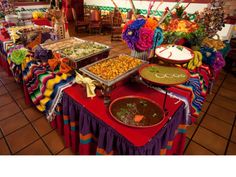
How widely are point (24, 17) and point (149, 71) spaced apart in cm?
297

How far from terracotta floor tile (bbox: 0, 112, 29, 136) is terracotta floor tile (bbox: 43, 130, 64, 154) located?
445 millimetres

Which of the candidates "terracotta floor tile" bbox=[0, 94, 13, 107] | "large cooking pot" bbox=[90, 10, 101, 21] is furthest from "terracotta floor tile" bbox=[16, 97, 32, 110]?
"large cooking pot" bbox=[90, 10, 101, 21]

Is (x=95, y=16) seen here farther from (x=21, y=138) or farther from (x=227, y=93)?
(x=21, y=138)

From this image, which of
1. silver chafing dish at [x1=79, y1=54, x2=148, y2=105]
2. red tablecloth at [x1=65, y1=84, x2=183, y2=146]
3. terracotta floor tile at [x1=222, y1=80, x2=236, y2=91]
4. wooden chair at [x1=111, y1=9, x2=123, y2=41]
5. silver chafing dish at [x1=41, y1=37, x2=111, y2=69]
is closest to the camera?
red tablecloth at [x1=65, y1=84, x2=183, y2=146]

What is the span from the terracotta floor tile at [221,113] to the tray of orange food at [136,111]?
174 cm

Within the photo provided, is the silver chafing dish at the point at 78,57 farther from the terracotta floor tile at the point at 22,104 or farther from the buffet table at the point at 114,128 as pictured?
the terracotta floor tile at the point at 22,104

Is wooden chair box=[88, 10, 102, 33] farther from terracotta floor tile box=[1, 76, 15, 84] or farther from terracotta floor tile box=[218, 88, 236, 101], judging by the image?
terracotta floor tile box=[218, 88, 236, 101]

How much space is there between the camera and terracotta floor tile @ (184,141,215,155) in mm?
1830

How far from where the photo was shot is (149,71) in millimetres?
1307

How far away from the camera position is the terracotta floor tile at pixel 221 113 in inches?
93.5

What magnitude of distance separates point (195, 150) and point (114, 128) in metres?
1.32

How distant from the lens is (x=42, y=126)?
2115 mm
